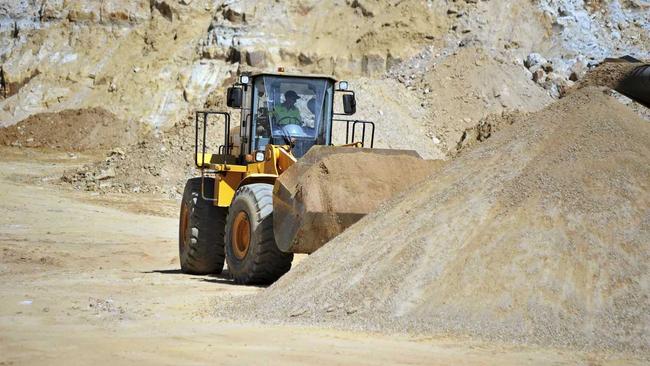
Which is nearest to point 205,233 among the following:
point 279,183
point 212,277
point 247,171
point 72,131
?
point 212,277

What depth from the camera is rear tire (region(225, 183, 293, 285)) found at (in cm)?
1188

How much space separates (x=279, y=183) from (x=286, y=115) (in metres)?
2.10

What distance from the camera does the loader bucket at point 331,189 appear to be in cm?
1111

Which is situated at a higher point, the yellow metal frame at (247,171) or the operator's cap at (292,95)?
the operator's cap at (292,95)

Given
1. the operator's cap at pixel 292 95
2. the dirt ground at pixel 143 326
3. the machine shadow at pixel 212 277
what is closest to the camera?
the dirt ground at pixel 143 326

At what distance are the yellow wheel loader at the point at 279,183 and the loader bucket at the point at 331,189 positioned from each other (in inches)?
0.4

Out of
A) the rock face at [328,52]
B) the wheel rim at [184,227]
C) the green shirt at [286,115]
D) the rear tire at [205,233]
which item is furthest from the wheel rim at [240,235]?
the rock face at [328,52]

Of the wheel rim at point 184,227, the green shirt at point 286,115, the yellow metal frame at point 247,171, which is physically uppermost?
the green shirt at point 286,115

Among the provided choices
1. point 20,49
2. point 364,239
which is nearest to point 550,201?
point 364,239

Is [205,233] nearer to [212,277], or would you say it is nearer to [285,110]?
[212,277]

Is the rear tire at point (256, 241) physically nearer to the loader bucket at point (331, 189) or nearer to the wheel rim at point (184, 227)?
the loader bucket at point (331, 189)

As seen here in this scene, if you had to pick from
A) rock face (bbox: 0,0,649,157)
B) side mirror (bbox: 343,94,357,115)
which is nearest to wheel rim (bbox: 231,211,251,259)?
side mirror (bbox: 343,94,357,115)

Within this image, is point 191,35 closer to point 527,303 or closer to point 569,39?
point 569,39

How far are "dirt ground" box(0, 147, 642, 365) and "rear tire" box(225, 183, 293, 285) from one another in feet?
0.86
